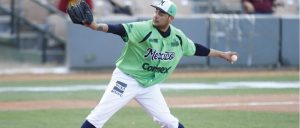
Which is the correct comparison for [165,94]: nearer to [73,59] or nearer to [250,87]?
[250,87]

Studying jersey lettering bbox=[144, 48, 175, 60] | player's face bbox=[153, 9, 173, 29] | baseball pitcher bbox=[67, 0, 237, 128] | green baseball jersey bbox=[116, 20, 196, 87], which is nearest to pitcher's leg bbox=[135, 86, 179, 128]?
baseball pitcher bbox=[67, 0, 237, 128]

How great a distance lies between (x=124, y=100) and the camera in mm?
8359

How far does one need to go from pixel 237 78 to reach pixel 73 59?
412 centimetres

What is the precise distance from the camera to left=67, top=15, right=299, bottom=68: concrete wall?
19.8m

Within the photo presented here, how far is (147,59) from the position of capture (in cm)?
845

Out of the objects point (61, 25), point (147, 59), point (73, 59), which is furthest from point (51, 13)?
point (147, 59)

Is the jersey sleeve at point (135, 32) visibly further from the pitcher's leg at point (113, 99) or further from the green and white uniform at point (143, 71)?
the pitcher's leg at point (113, 99)

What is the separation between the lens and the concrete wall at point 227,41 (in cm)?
1978

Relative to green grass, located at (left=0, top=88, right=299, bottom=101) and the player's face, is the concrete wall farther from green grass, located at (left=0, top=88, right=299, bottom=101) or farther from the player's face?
the player's face

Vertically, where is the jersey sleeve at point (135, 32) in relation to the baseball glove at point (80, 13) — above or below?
below

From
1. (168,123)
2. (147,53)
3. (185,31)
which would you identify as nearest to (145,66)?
(147,53)

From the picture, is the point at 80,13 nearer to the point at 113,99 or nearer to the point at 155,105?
the point at 113,99

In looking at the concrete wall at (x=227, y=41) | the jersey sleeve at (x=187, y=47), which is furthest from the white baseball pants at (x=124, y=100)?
the concrete wall at (x=227, y=41)

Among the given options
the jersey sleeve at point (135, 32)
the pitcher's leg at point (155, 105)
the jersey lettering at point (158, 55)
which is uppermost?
the jersey sleeve at point (135, 32)
